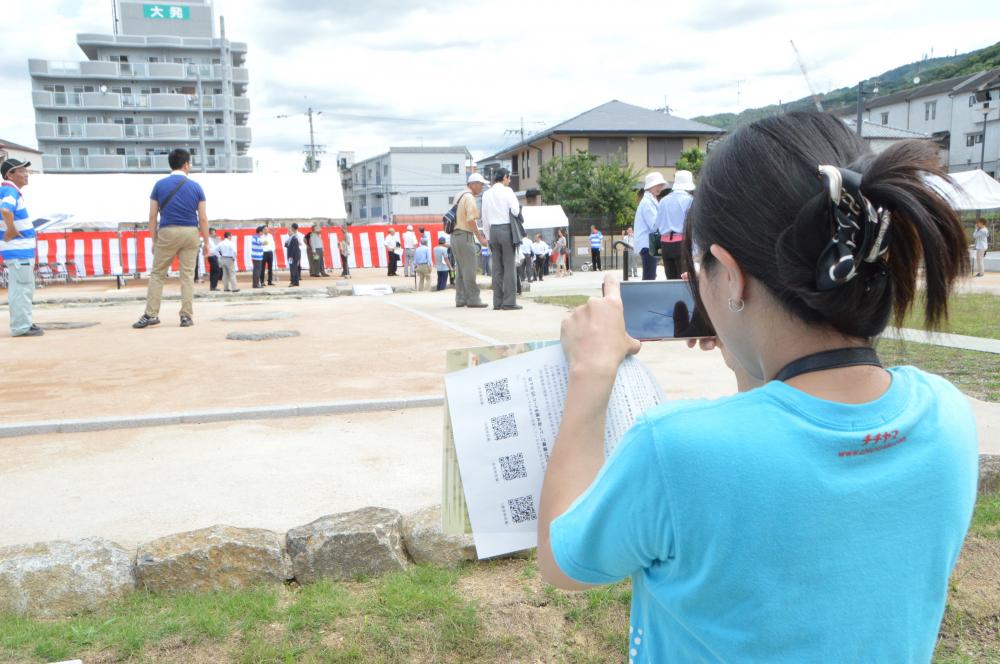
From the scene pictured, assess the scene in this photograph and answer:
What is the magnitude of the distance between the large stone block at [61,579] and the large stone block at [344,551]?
53 cm

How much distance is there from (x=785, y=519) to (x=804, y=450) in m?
0.08

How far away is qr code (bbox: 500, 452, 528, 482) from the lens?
46.0 inches

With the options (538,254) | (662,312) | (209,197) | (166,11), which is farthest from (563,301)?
(166,11)

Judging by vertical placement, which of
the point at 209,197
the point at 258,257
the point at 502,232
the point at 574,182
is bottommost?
the point at 258,257

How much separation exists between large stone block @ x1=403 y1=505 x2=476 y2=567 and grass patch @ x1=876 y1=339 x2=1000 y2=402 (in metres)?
3.08

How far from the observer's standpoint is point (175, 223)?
890 centimetres

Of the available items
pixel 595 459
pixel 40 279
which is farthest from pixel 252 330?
pixel 40 279

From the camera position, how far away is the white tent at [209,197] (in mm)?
22359

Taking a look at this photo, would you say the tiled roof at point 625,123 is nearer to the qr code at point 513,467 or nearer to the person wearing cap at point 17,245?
the person wearing cap at point 17,245

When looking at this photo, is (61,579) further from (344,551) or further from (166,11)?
(166,11)

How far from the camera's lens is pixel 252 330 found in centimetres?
880

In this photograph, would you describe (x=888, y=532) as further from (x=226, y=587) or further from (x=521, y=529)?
(x=226, y=587)

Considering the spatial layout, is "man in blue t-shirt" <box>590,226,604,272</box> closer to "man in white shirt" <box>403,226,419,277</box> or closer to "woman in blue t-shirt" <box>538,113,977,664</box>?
"man in white shirt" <box>403,226,419,277</box>

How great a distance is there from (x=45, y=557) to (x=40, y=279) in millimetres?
26231
